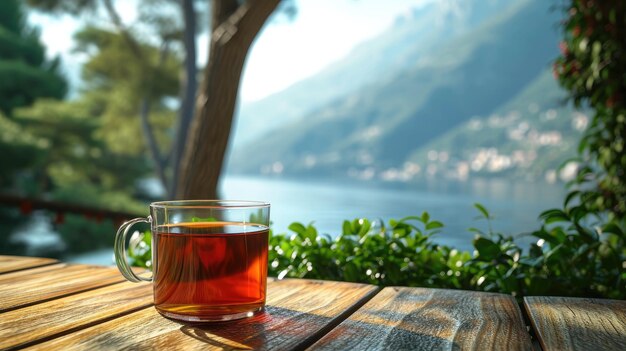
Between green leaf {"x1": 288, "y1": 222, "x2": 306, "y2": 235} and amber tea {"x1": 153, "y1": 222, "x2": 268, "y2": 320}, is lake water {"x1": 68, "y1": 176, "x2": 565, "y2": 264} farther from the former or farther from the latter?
amber tea {"x1": 153, "y1": 222, "x2": 268, "y2": 320}

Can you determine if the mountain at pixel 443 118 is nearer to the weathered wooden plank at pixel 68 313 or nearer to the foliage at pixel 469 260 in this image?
the foliage at pixel 469 260

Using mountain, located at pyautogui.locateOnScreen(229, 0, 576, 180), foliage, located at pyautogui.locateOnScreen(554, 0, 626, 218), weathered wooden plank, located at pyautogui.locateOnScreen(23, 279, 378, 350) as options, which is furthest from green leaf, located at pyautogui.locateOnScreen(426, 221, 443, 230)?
mountain, located at pyautogui.locateOnScreen(229, 0, 576, 180)

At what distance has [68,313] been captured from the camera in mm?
735

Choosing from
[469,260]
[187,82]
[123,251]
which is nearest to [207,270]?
[123,251]

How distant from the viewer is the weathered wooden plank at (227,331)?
1.97 ft

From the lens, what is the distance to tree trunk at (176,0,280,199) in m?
2.21

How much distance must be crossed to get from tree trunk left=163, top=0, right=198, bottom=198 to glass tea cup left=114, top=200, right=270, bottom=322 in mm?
9465

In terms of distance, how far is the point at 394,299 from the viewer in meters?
0.85

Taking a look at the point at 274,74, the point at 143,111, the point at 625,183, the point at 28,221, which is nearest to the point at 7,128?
the point at 28,221

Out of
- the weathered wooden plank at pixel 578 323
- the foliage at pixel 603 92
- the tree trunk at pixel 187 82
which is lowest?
the weathered wooden plank at pixel 578 323

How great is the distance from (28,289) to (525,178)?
4043 cm

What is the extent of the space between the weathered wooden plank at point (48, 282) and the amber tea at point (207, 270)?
22 cm

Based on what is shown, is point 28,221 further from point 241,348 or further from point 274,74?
point 274,74

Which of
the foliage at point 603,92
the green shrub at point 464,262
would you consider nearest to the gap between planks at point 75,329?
the green shrub at point 464,262
